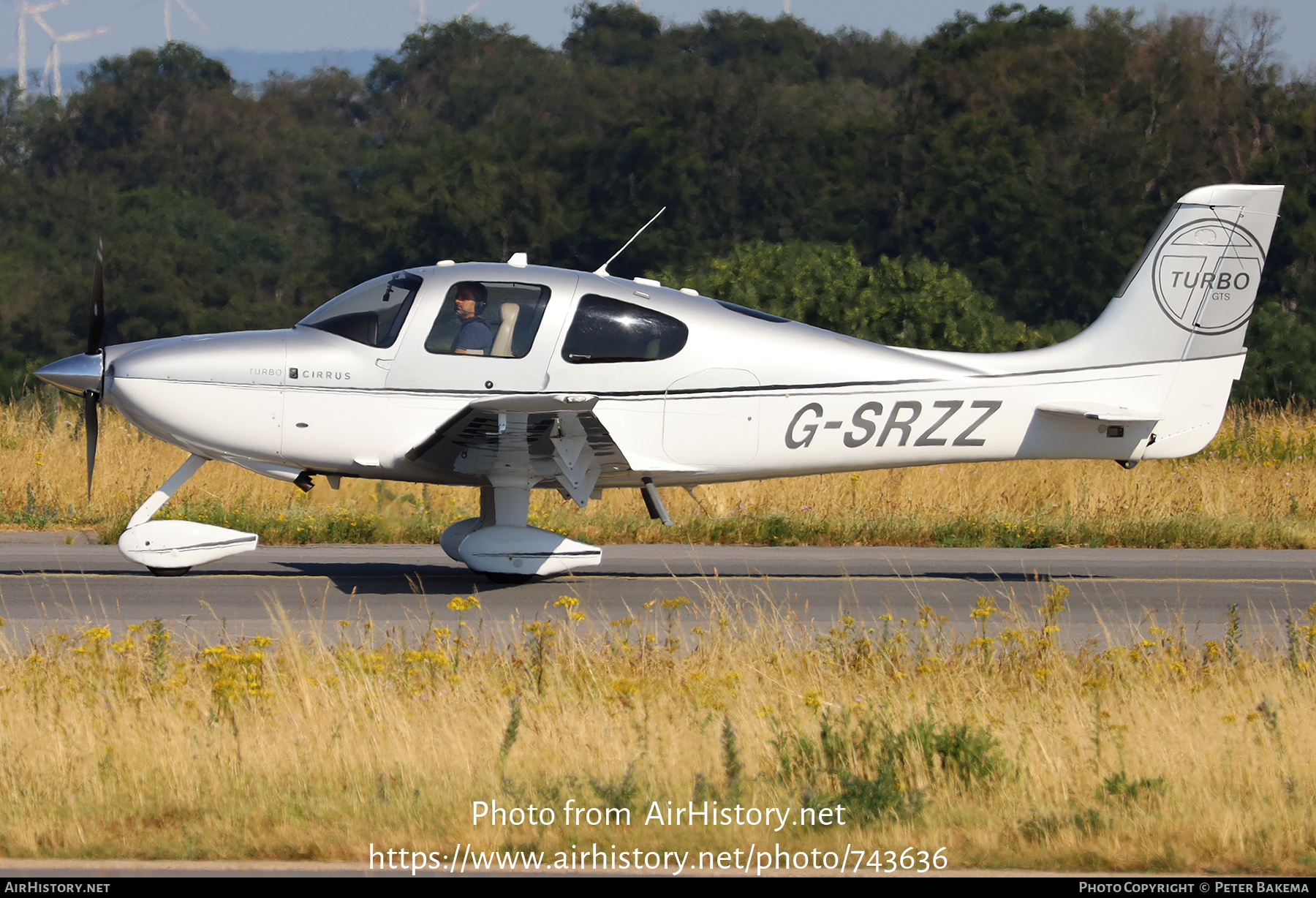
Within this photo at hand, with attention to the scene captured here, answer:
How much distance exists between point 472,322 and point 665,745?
4.68 metres

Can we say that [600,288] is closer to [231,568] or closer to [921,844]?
[231,568]

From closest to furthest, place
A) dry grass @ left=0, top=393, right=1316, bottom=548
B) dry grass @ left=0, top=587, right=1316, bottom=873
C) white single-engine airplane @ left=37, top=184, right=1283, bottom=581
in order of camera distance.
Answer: dry grass @ left=0, top=587, right=1316, bottom=873 < white single-engine airplane @ left=37, top=184, right=1283, bottom=581 < dry grass @ left=0, top=393, right=1316, bottom=548

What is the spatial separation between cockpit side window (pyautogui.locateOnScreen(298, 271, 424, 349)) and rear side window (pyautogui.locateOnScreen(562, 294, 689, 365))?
1.12 meters

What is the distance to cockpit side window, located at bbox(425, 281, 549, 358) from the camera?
31.9ft

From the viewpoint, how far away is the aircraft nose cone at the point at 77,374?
380 inches

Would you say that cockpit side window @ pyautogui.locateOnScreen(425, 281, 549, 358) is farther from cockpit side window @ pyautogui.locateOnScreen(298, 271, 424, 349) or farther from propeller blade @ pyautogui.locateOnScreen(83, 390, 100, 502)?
propeller blade @ pyautogui.locateOnScreen(83, 390, 100, 502)

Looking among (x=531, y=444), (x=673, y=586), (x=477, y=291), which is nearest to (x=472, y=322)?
(x=477, y=291)

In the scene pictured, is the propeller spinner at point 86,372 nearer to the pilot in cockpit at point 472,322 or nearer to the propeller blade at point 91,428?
the propeller blade at point 91,428

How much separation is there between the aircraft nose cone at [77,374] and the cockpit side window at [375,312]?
1382mm

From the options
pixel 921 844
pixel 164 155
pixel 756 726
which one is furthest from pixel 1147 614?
pixel 164 155

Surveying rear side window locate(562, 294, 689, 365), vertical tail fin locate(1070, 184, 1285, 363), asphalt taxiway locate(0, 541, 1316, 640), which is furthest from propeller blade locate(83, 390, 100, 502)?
vertical tail fin locate(1070, 184, 1285, 363)

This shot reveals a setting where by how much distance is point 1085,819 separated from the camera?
16.2 ft

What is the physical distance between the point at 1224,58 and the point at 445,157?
23.2 m

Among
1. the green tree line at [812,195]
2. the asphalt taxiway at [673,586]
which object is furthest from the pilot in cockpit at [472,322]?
the green tree line at [812,195]
